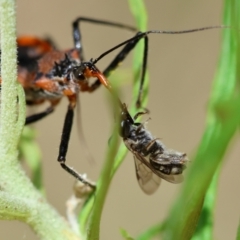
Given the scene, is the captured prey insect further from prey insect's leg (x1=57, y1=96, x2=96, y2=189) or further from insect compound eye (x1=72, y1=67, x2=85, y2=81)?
insect compound eye (x1=72, y1=67, x2=85, y2=81)

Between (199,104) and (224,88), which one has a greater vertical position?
(224,88)

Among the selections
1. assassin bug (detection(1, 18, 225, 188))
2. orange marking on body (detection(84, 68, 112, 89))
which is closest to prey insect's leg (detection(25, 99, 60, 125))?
assassin bug (detection(1, 18, 225, 188))

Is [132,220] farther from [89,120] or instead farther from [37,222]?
[37,222]

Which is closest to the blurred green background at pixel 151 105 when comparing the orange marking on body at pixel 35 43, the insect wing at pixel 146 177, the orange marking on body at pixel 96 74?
the orange marking on body at pixel 35 43

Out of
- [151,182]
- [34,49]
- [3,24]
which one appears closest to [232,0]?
[3,24]

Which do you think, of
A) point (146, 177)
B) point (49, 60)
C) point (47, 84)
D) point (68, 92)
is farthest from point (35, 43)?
point (146, 177)

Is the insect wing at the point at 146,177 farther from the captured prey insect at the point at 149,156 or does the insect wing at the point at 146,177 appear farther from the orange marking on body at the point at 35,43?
the orange marking on body at the point at 35,43
